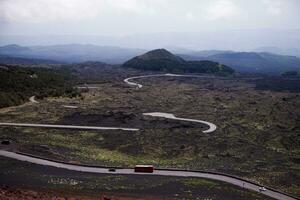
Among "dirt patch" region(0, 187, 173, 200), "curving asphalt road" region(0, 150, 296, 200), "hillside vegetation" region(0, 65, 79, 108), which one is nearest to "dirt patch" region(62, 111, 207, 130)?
"hillside vegetation" region(0, 65, 79, 108)

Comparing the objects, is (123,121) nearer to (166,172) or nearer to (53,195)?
(166,172)

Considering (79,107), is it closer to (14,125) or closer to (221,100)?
(14,125)

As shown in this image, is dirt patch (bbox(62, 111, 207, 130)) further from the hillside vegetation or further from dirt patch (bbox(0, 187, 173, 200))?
dirt patch (bbox(0, 187, 173, 200))

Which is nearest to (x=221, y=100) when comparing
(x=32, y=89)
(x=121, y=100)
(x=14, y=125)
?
(x=121, y=100)

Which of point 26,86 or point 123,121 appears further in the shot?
point 26,86

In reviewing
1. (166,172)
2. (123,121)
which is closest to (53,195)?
(166,172)

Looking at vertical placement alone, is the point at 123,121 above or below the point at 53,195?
below

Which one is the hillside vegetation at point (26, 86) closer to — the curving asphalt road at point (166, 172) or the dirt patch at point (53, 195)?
the curving asphalt road at point (166, 172)

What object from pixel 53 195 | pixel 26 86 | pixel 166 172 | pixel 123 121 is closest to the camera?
pixel 53 195
